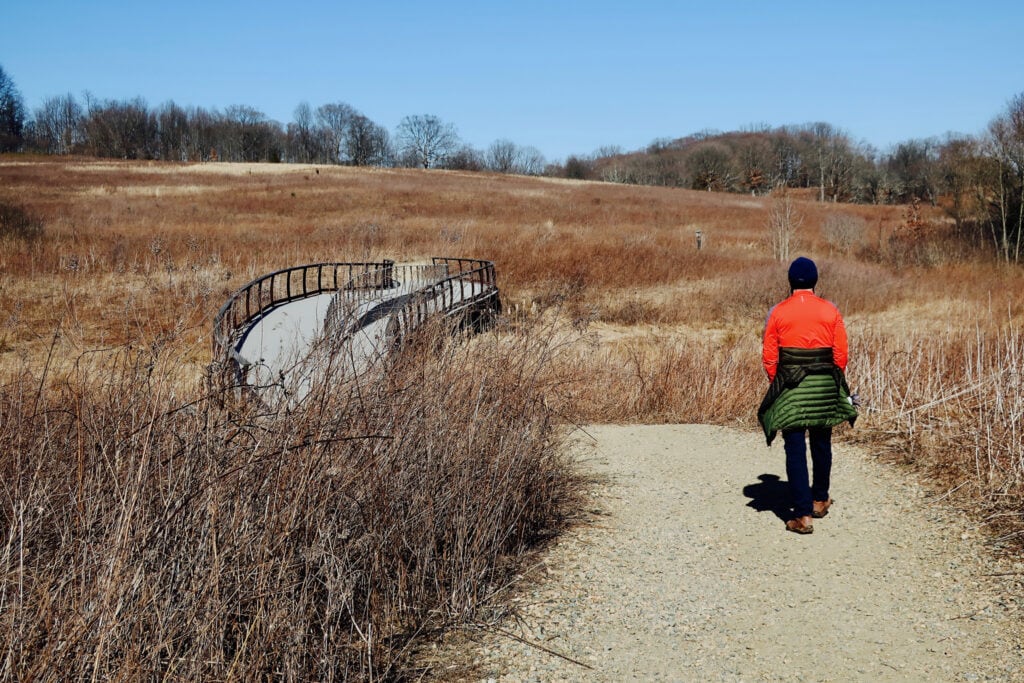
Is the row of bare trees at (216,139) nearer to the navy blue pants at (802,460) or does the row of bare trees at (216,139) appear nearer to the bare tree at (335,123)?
the bare tree at (335,123)

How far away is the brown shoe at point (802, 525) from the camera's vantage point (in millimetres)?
5582

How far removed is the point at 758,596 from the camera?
15.5 ft

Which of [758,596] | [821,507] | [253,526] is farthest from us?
Answer: [821,507]

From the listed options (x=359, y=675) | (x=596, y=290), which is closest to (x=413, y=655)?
(x=359, y=675)

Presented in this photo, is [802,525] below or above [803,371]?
below

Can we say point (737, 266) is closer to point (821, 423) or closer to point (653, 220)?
point (653, 220)

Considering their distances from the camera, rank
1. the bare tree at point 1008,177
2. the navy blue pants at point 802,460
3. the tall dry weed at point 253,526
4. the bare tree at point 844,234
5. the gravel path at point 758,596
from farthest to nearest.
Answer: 1. the bare tree at point 844,234
2. the bare tree at point 1008,177
3. the navy blue pants at point 802,460
4. the gravel path at point 758,596
5. the tall dry weed at point 253,526

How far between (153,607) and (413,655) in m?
1.46

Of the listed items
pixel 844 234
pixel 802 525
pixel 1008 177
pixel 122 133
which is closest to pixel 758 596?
pixel 802 525

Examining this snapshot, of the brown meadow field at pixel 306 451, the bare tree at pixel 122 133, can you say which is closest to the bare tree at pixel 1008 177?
the brown meadow field at pixel 306 451

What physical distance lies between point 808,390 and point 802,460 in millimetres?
489

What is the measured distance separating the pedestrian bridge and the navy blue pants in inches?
104

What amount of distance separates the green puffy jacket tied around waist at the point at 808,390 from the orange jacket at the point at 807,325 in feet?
0.18

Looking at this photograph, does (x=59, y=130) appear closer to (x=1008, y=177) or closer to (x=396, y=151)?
(x=396, y=151)
